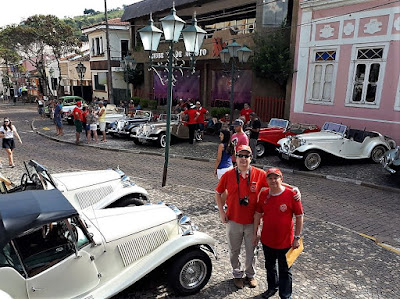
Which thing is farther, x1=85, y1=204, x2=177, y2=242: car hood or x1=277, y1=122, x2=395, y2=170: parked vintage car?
x1=277, y1=122, x2=395, y2=170: parked vintage car

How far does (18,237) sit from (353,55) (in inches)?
509

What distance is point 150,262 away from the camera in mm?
3930

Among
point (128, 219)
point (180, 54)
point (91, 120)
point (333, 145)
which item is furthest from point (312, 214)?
point (180, 54)

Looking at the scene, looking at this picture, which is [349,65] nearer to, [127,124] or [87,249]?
[127,124]

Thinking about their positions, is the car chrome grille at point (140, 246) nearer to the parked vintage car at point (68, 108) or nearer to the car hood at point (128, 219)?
the car hood at point (128, 219)

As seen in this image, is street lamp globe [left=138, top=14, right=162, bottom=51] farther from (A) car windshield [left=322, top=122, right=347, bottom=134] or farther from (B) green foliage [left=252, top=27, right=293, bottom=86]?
(B) green foliage [left=252, top=27, right=293, bottom=86]

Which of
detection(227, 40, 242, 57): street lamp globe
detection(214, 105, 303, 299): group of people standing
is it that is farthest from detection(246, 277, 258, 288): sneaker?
detection(227, 40, 242, 57): street lamp globe

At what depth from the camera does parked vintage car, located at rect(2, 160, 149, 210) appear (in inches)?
211

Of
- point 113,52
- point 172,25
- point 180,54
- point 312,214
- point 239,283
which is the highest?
point 113,52

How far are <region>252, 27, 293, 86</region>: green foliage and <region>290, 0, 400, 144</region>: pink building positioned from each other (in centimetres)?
49

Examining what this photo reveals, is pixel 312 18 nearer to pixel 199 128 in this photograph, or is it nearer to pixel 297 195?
pixel 199 128

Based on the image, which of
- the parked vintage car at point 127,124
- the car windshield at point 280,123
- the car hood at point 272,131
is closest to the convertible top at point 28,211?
the car hood at point 272,131

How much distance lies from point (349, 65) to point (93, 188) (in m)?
11.2

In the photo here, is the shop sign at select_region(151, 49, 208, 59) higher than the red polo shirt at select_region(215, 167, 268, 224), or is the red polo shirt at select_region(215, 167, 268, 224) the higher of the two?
Result: the shop sign at select_region(151, 49, 208, 59)
